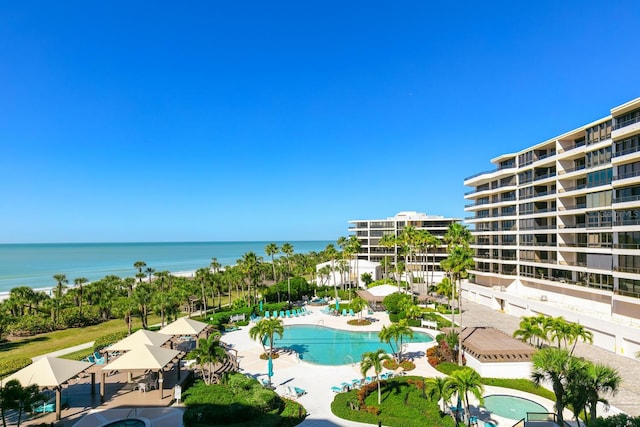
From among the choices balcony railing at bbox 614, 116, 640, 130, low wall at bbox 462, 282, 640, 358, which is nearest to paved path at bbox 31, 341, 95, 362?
low wall at bbox 462, 282, 640, 358

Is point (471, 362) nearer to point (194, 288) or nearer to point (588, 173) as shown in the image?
point (588, 173)

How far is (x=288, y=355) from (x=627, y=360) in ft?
84.7

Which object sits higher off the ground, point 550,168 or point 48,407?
point 550,168

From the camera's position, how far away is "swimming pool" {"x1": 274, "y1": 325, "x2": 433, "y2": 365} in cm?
2912

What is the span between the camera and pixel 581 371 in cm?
1387

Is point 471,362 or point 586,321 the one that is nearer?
point 471,362

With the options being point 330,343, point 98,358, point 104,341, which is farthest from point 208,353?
point 104,341

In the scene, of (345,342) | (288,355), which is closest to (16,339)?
(288,355)

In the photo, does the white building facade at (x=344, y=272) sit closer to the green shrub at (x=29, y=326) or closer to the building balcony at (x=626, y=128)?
the green shrub at (x=29, y=326)

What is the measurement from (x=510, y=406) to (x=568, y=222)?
27.6 meters

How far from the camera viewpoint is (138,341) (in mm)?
22328

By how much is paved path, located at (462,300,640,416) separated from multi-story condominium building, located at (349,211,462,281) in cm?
2952

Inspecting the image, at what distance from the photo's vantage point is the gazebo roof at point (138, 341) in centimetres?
2180

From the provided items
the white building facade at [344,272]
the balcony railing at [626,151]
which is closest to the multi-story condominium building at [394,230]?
the white building facade at [344,272]
